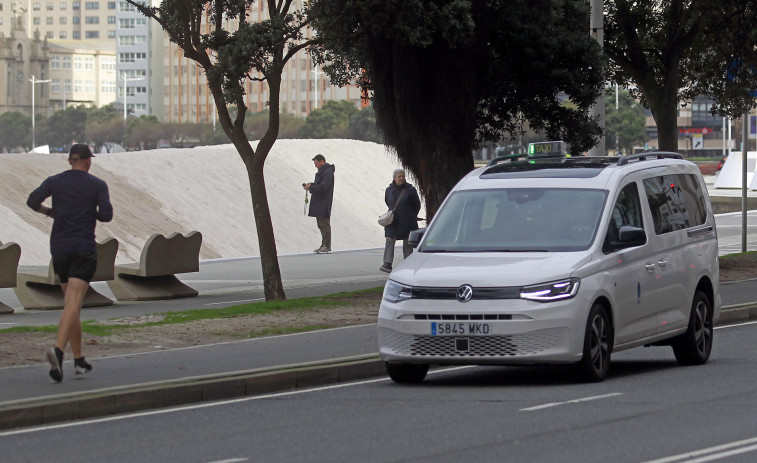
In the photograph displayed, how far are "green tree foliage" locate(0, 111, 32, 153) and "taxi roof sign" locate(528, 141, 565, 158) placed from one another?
450ft

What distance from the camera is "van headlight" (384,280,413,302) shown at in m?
11.0

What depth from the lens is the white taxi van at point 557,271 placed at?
10.6 metres

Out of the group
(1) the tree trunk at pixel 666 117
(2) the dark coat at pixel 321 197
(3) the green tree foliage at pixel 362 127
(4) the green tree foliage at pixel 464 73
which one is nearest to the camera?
(4) the green tree foliage at pixel 464 73

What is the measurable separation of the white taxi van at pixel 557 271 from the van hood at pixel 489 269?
0.03 ft

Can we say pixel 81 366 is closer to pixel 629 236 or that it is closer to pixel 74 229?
pixel 74 229

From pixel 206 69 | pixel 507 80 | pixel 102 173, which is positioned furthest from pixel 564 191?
pixel 102 173

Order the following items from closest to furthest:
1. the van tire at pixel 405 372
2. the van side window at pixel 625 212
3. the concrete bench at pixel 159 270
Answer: the van tire at pixel 405 372 < the van side window at pixel 625 212 < the concrete bench at pixel 159 270

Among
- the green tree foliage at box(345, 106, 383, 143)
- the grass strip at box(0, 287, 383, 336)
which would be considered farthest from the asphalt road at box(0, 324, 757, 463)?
the green tree foliage at box(345, 106, 383, 143)

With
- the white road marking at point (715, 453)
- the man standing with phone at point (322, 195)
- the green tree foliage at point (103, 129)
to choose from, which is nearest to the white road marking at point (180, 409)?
the white road marking at point (715, 453)

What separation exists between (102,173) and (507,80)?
23594 mm

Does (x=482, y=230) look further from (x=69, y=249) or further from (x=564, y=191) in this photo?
(x=69, y=249)

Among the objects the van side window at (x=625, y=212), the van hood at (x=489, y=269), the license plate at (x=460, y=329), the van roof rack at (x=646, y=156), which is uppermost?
the van roof rack at (x=646, y=156)

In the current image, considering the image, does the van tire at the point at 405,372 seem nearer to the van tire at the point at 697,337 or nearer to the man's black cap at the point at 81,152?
the van tire at the point at 697,337

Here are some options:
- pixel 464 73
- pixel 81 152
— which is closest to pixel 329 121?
pixel 464 73
